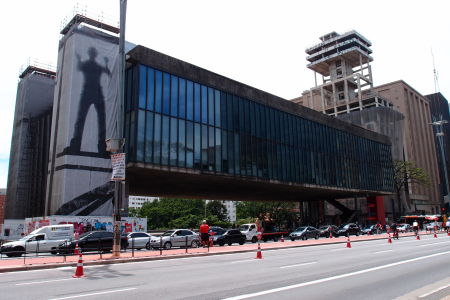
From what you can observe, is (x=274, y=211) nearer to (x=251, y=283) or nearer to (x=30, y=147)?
(x=30, y=147)

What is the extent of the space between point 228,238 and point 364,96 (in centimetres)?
10122

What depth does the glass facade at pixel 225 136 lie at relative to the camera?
106 feet

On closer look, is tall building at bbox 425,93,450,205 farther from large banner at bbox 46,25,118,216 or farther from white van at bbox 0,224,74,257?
white van at bbox 0,224,74,257

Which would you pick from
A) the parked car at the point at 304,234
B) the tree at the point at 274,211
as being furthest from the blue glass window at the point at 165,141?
the tree at the point at 274,211

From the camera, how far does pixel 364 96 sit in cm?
11919

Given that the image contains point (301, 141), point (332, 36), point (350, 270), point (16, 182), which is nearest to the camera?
point (350, 270)

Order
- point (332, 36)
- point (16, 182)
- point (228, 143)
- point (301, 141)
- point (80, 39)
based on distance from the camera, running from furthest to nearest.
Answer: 1. point (332, 36)
2. point (301, 141)
3. point (16, 182)
4. point (228, 143)
5. point (80, 39)

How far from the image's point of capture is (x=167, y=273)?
42.0ft

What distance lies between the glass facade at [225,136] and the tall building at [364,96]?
193 ft

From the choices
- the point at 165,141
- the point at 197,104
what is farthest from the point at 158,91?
the point at 197,104

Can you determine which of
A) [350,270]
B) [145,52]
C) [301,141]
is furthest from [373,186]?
[350,270]

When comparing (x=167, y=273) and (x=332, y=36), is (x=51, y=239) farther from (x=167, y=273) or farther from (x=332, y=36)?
(x=332, y=36)

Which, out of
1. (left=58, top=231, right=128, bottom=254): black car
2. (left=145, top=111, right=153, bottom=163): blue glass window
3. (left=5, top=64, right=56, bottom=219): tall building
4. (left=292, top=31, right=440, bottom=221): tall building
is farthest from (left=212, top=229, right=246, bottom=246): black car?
(left=292, top=31, right=440, bottom=221): tall building

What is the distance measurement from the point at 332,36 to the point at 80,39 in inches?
4442
